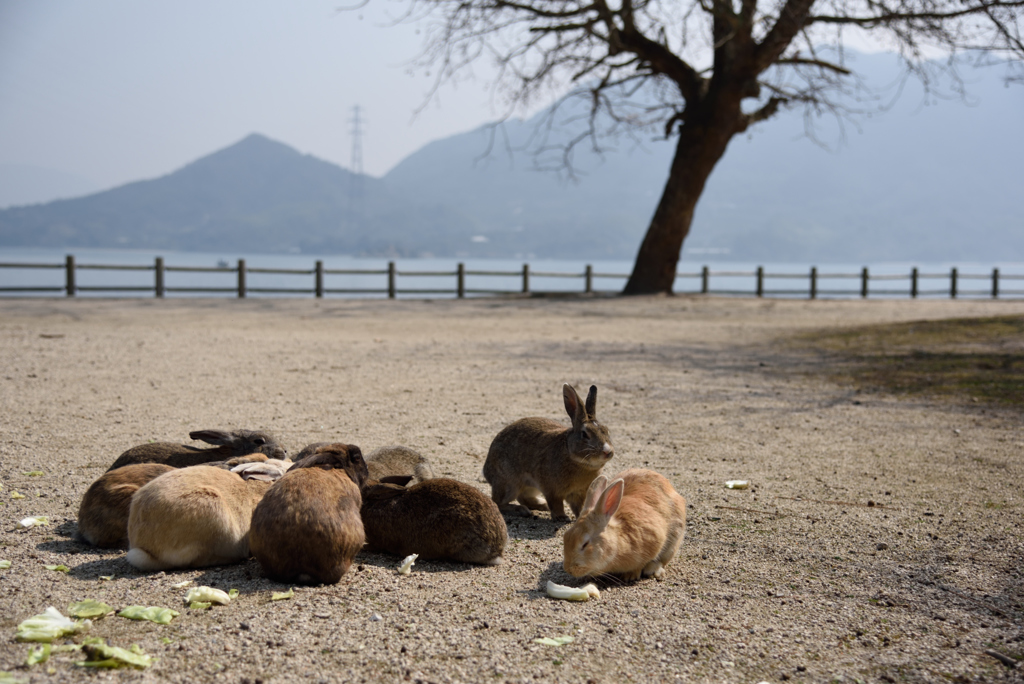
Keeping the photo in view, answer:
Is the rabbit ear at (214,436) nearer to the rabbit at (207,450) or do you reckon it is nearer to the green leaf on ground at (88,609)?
the rabbit at (207,450)

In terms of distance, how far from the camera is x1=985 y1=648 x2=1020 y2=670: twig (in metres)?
3.20

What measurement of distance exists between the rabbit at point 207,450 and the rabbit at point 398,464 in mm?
627

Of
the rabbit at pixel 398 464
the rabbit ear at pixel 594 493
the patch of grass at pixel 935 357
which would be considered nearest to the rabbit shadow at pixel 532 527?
the rabbit at pixel 398 464

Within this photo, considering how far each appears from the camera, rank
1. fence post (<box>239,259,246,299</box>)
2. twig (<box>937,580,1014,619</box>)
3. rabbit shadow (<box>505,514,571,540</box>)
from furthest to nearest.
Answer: fence post (<box>239,259,246,299</box>) → rabbit shadow (<box>505,514,571,540</box>) → twig (<box>937,580,1014,619</box>)

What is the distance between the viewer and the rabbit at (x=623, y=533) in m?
3.96

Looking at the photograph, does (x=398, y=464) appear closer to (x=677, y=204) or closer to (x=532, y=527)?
(x=532, y=527)

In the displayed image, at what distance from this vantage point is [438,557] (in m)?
4.46

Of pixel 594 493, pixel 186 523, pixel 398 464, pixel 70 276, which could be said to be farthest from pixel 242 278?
pixel 594 493

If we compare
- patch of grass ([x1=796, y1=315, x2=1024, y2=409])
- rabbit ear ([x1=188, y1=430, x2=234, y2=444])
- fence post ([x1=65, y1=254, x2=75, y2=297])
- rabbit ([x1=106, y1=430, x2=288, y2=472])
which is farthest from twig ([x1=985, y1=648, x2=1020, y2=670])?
fence post ([x1=65, y1=254, x2=75, y2=297])

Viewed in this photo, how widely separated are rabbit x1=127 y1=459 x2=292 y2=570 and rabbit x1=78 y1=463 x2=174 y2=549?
0.78 ft

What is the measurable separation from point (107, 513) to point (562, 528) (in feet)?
8.85

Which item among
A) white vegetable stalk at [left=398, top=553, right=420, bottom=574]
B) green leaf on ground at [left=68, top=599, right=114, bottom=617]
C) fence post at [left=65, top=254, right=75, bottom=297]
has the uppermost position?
fence post at [left=65, top=254, right=75, bottom=297]

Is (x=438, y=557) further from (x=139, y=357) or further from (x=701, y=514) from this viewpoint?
(x=139, y=357)

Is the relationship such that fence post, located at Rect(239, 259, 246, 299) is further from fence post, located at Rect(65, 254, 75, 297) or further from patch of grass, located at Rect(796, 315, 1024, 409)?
patch of grass, located at Rect(796, 315, 1024, 409)
